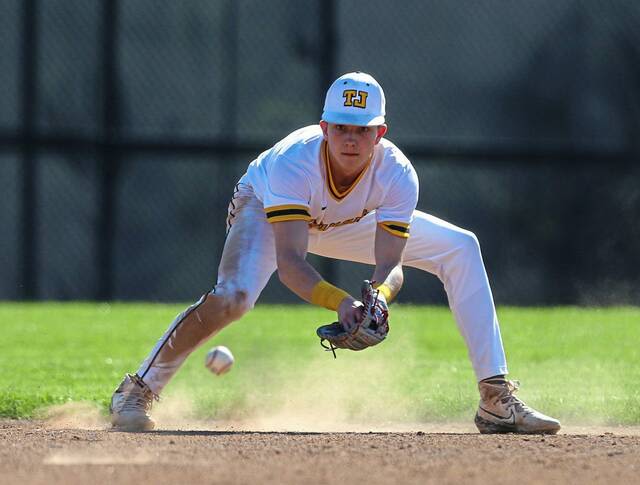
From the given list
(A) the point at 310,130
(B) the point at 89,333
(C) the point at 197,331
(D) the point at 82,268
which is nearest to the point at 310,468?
(C) the point at 197,331

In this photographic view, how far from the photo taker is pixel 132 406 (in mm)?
5973

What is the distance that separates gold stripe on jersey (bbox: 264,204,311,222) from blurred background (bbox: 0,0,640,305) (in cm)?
784

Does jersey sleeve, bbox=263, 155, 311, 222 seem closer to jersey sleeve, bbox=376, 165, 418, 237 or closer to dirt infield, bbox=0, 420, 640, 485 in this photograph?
jersey sleeve, bbox=376, 165, 418, 237

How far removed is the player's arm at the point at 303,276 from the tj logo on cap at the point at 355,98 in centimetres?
58

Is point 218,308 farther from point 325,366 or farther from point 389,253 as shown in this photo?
point 325,366

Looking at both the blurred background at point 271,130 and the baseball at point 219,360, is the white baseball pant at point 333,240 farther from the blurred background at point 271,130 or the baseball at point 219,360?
the blurred background at point 271,130

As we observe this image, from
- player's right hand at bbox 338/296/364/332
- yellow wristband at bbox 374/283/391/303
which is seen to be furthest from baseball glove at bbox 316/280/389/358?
yellow wristband at bbox 374/283/391/303

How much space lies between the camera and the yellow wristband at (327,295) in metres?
5.28

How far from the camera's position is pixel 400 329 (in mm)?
10742

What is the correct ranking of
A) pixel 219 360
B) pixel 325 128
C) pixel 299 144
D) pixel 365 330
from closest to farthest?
pixel 365 330 < pixel 325 128 < pixel 299 144 < pixel 219 360

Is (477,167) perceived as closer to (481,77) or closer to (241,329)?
(481,77)

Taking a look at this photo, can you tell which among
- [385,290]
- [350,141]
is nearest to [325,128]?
[350,141]

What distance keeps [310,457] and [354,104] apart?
165 cm

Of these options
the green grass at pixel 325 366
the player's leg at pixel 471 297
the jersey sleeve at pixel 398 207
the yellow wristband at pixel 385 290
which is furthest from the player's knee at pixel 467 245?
the green grass at pixel 325 366
